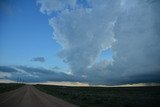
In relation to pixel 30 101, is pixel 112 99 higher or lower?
higher

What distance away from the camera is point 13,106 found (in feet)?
63.5

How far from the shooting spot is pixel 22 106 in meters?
19.5

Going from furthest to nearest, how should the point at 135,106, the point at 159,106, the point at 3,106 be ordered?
the point at 135,106, the point at 159,106, the point at 3,106

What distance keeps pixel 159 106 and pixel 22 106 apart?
11.5m

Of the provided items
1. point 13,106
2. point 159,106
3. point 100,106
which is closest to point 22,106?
point 13,106

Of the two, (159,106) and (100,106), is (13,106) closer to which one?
(100,106)

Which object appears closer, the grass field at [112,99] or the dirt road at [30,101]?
the dirt road at [30,101]

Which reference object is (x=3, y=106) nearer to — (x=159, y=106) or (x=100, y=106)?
(x=100, y=106)

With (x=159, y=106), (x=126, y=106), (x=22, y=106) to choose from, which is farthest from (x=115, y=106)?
(x=22, y=106)

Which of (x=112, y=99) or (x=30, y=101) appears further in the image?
(x=112, y=99)

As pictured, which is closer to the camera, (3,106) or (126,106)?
(3,106)

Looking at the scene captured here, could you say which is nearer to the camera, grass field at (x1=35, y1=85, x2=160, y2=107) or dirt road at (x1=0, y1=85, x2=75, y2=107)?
dirt road at (x1=0, y1=85, x2=75, y2=107)

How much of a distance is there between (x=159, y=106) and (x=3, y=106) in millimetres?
12927

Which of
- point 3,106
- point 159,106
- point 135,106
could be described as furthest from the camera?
point 135,106
